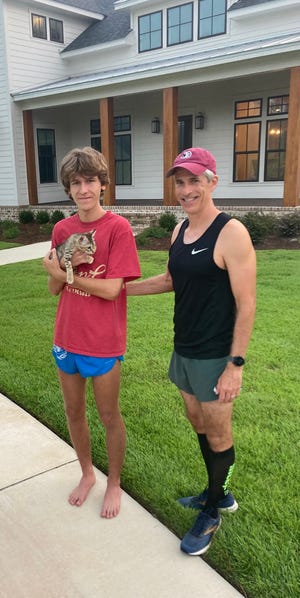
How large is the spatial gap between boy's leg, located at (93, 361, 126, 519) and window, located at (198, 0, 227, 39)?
14060 mm

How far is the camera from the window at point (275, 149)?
43.9 ft

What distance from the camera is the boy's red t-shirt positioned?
85.4 inches

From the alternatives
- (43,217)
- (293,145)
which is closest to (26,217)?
(43,217)

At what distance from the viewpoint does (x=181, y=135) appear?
602 inches

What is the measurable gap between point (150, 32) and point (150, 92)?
262cm

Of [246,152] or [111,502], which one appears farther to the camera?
[246,152]

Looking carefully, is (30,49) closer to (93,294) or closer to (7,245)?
(7,245)

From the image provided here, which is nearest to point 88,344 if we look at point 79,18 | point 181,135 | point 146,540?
point 146,540

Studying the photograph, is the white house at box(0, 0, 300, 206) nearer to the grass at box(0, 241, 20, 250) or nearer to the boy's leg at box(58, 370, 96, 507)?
the grass at box(0, 241, 20, 250)

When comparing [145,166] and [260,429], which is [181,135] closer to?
[145,166]

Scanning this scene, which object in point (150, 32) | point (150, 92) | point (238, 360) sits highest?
point (150, 32)

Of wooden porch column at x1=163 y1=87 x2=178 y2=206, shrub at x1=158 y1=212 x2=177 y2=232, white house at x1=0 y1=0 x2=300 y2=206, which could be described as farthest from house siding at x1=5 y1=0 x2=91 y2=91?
shrub at x1=158 y1=212 x2=177 y2=232

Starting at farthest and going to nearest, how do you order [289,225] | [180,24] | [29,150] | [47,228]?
[29,150], [180,24], [47,228], [289,225]

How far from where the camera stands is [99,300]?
223 cm
